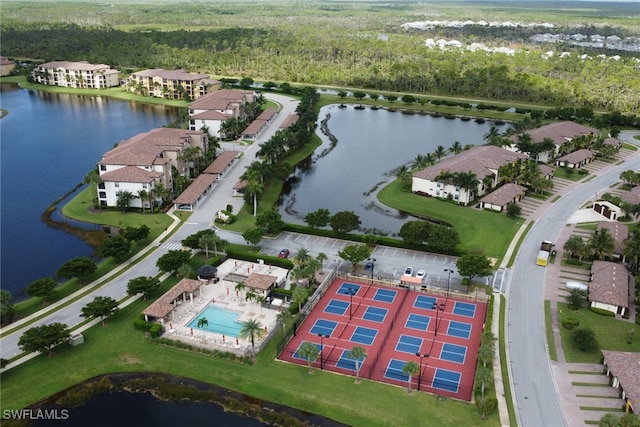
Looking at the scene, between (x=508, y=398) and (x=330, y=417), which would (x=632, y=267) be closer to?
(x=508, y=398)

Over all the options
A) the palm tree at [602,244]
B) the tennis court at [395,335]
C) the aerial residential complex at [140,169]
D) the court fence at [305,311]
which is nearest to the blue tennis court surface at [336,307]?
the tennis court at [395,335]

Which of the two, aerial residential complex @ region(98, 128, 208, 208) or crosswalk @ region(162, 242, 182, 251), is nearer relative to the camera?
crosswalk @ region(162, 242, 182, 251)

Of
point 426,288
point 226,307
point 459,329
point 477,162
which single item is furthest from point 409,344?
point 477,162

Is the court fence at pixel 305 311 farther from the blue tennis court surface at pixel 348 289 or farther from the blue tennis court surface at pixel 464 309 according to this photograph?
the blue tennis court surface at pixel 464 309

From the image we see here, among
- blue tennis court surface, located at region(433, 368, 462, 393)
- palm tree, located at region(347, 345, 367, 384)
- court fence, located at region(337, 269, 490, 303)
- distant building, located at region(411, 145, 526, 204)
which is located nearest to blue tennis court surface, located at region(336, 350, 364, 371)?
palm tree, located at region(347, 345, 367, 384)

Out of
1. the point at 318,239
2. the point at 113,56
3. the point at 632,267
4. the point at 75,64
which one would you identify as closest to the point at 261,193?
→ the point at 318,239

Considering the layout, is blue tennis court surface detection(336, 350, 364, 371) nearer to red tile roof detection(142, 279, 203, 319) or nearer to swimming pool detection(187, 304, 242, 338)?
swimming pool detection(187, 304, 242, 338)
